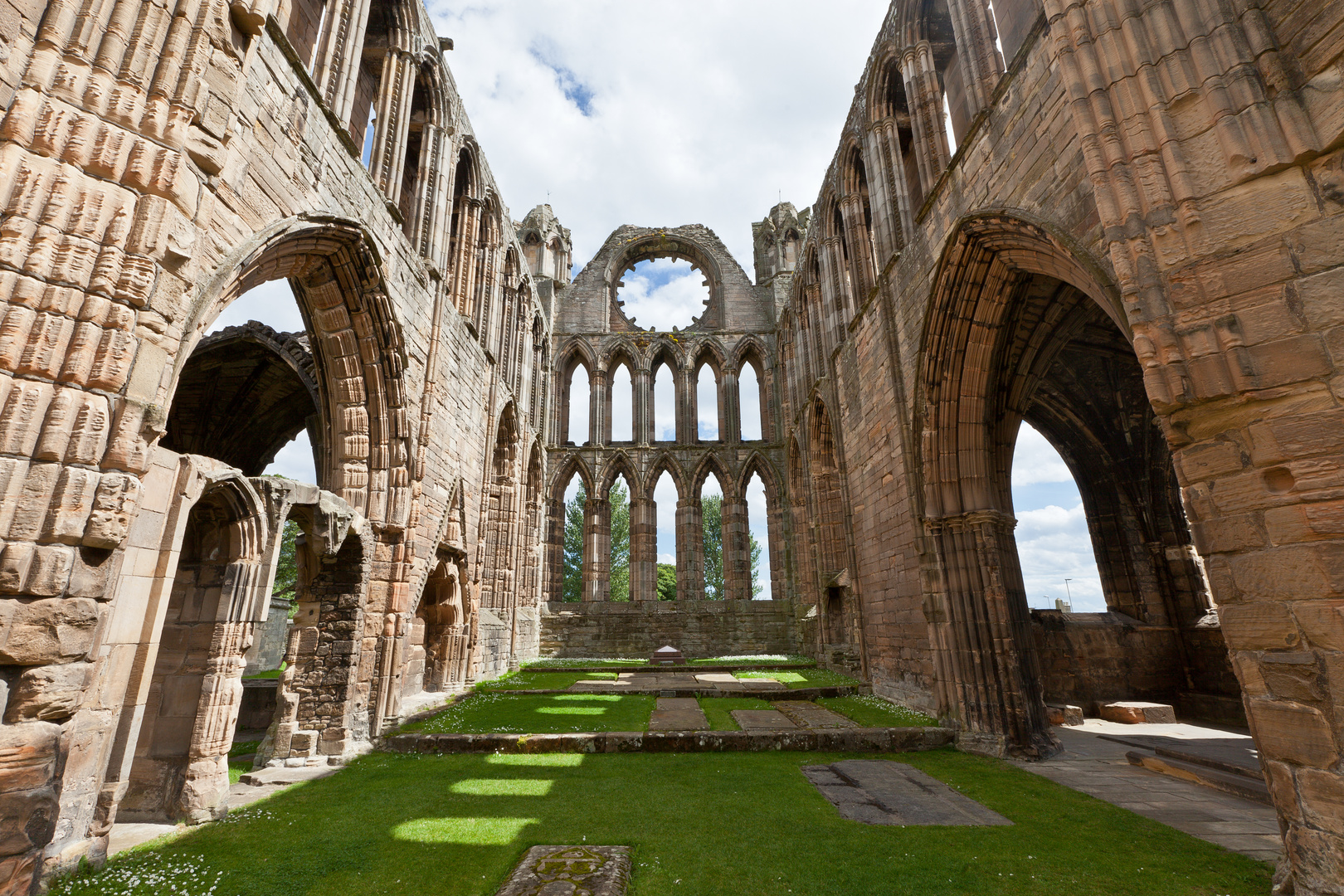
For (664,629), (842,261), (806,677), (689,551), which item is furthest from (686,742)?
(689,551)

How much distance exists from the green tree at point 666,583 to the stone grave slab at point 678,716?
2253 cm

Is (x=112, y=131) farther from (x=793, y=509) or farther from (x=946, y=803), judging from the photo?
(x=793, y=509)

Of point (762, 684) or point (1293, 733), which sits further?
point (762, 684)

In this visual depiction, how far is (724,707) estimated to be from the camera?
30.1ft

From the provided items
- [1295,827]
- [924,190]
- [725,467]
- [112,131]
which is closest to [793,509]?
[725,467]

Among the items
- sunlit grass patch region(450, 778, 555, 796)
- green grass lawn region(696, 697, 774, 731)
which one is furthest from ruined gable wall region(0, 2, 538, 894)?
green grass lawn region(696, 697, 774, 731)

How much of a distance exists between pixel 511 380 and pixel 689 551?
26.9 feet

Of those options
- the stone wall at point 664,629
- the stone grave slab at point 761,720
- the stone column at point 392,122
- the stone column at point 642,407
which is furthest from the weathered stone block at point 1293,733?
the stone column at point 642,407

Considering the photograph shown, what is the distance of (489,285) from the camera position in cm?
1368

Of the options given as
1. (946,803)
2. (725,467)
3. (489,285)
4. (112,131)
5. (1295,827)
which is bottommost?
(946,803)

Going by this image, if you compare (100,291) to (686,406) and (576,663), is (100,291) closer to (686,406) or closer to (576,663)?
(576,663)

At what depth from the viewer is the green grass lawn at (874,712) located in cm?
759

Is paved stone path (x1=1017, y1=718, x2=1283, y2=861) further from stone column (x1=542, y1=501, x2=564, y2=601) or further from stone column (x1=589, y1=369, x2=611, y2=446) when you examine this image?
stone column (x1=589, y1=369, x2=611, y2=446)

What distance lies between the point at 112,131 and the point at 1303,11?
23.7 ft
